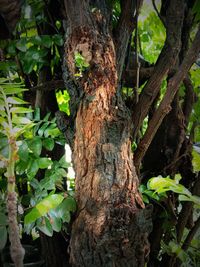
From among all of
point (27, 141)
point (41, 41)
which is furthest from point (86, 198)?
point (41, 41)

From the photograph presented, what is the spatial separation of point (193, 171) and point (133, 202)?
0.62 m

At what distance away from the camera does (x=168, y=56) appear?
3.09 ft

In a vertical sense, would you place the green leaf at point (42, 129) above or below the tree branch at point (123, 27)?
below

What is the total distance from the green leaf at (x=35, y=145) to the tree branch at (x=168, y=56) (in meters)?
0.31

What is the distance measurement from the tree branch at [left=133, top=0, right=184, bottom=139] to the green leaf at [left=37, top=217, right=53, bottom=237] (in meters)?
0.41

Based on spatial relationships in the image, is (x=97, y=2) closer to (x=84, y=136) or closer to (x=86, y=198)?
(x=84, y=136)

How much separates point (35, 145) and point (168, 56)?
1.61 ft

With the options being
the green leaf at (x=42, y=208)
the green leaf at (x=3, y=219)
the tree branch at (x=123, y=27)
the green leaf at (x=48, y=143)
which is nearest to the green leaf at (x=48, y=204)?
the green leaf at (x=42, y=208)

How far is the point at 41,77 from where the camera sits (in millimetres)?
1181

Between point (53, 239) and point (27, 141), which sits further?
point (53, 239)

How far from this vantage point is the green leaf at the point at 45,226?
76cm

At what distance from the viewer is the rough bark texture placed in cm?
68

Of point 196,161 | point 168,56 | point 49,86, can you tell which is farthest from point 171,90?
point 49,86

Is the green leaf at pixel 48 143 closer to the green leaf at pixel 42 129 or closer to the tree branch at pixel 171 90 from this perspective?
the green leaf at pixel 42 129
